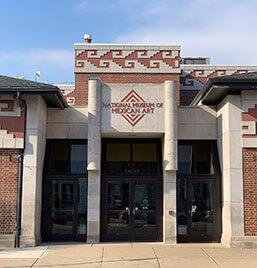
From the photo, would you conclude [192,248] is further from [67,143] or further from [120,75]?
[120,75]

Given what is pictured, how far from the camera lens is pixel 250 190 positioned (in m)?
12.3

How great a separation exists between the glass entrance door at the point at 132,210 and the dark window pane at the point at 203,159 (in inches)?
65.0

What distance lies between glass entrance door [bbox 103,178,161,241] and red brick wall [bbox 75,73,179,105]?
8173 mm

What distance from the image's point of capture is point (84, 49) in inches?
808

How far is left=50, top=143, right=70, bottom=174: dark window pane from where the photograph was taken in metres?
13.6

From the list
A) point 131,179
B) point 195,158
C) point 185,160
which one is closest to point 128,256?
point 131,179

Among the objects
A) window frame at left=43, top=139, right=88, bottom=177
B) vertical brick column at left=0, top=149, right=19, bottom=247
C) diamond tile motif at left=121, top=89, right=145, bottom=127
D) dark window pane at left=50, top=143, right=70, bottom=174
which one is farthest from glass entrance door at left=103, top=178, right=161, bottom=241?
vertical brick column at left=0, top=149, right=19, bottom=247

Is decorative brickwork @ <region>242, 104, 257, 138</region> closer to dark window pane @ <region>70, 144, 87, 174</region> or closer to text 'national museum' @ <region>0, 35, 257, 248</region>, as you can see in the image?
text 'national museum' @ <region>0, 35, 257, 248</region>

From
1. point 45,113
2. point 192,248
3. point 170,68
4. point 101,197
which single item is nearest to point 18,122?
point 45,113

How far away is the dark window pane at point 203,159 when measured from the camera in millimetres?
13578

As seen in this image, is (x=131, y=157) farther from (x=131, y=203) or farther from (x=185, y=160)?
(x=185, y=160)

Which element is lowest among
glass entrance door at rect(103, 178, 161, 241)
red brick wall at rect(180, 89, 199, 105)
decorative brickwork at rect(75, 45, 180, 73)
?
glass entrance door at rect(103, 178, 161, 241)

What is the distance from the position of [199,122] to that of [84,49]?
9.34 m

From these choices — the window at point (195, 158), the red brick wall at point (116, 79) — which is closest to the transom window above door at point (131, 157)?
the window at point (195, 158)
